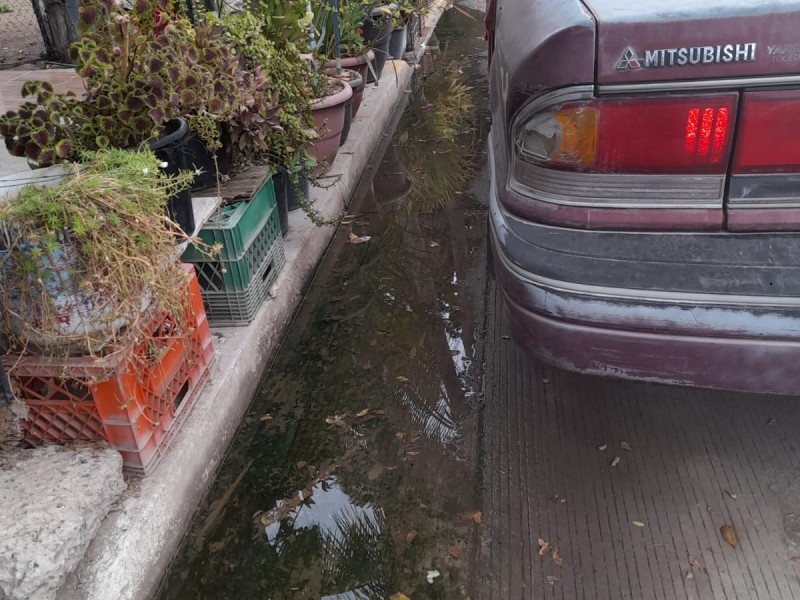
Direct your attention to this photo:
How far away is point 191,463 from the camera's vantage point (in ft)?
7.57

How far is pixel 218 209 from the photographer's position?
279 centimetres

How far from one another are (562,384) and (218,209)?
1.55 meters

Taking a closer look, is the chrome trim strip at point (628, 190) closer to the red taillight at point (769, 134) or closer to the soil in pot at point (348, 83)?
the red taillight at point (769, 134)

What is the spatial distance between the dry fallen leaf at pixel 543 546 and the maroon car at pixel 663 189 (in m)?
0.58

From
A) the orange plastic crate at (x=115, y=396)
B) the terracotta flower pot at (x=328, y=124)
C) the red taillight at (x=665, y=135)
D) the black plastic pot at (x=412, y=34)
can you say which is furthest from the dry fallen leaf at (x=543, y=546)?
the black plastic pot at (x=412, y=34)

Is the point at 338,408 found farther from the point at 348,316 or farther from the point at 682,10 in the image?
the point at 682,10

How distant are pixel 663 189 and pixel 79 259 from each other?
1572 millimetres

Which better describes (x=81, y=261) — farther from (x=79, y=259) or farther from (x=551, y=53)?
(x=551, y=53)

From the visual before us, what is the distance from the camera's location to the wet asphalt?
2.02 meters

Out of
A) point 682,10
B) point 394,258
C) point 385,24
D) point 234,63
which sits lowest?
point 394,258

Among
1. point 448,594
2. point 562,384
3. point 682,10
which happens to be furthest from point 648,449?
point 682,10

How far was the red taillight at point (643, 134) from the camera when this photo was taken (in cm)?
175

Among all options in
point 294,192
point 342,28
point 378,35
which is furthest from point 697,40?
point 378,35

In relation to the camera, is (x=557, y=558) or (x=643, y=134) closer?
(x=643, y=134)
